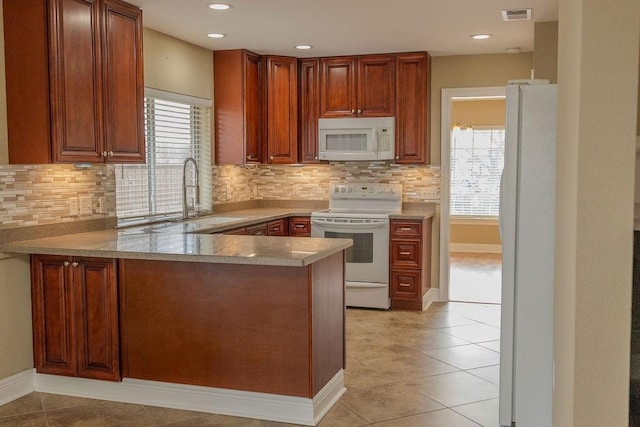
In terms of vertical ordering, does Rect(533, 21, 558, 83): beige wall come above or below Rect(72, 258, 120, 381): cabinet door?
above

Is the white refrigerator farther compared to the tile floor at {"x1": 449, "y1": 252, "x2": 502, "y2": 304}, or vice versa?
the tile floor at {"x1": 449, "y1": 252, "x2": 502, "y2": 304}

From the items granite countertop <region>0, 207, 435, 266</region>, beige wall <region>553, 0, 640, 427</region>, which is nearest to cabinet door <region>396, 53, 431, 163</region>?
granite countertop <region>0, 207, 435, 266</region>

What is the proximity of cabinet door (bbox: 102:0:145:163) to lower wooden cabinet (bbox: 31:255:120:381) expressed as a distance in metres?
0.78

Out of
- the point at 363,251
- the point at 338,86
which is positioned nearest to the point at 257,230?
the point at 363,251

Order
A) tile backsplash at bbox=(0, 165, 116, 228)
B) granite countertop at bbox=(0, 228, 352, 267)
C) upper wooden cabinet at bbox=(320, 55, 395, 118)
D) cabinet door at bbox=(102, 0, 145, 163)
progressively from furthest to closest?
upper wooden cabinet at bbox=(320, 55, 395, 118) < cabinet door at bbox=(102, 0, 145, 163) < tile backsplash at bbox=(0, 165, 116, 228) < granite countertop at bbox=(0, 228, 352, 267)

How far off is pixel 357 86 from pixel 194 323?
3.49 metres

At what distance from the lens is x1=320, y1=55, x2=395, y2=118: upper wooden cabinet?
20.8 feet

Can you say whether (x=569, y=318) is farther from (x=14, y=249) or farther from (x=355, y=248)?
(x=355, y=248)

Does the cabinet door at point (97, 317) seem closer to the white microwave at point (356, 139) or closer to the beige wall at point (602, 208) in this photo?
the beige wall at point (602, 208)

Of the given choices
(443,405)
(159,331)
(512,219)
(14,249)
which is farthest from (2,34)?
(443,405)

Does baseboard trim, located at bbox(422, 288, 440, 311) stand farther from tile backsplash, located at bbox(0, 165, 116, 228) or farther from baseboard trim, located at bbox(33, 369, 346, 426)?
tile backsplash, located at bbox(0, 165, 116, 228)

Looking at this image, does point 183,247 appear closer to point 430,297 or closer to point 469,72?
point 430,297

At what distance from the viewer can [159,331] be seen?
368 cm

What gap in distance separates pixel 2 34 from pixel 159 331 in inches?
72.6
